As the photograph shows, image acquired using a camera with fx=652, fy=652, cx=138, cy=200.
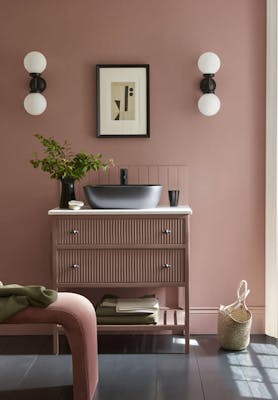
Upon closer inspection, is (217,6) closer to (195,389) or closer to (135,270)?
(135,270)

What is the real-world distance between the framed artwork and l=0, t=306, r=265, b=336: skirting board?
1236mm

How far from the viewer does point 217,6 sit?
13.9 ft

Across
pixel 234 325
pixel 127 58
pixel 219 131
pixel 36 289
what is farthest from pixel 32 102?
pixel 234 325

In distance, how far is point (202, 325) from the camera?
4.33m

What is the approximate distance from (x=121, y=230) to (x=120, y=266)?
0.71 ft

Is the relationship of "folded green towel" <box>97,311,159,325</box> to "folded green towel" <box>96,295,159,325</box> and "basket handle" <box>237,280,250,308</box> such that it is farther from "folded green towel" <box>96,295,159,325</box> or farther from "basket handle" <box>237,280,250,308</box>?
"basket handle" <box>237,280,250,308</box>

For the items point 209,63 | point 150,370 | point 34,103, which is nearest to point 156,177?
point 209,63

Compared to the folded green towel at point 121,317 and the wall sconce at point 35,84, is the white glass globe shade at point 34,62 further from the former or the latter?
the folded green towel at point 121,317

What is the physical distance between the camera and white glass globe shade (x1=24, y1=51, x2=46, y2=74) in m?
4.12

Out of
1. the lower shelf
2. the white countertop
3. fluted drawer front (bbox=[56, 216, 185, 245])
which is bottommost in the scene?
the lower shelf

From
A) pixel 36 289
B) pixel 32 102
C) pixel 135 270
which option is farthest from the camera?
pixel 32 102

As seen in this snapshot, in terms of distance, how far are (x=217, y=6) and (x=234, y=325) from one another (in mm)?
2043

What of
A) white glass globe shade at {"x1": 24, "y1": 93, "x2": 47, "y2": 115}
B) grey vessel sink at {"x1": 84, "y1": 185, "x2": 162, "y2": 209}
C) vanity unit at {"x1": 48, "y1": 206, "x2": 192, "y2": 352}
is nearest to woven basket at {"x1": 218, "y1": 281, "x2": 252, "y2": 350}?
vanity unit at {"x1": 48, "y1": 206, "x2": 192, "y2": 352}

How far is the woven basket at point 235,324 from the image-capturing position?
12.8 feet
